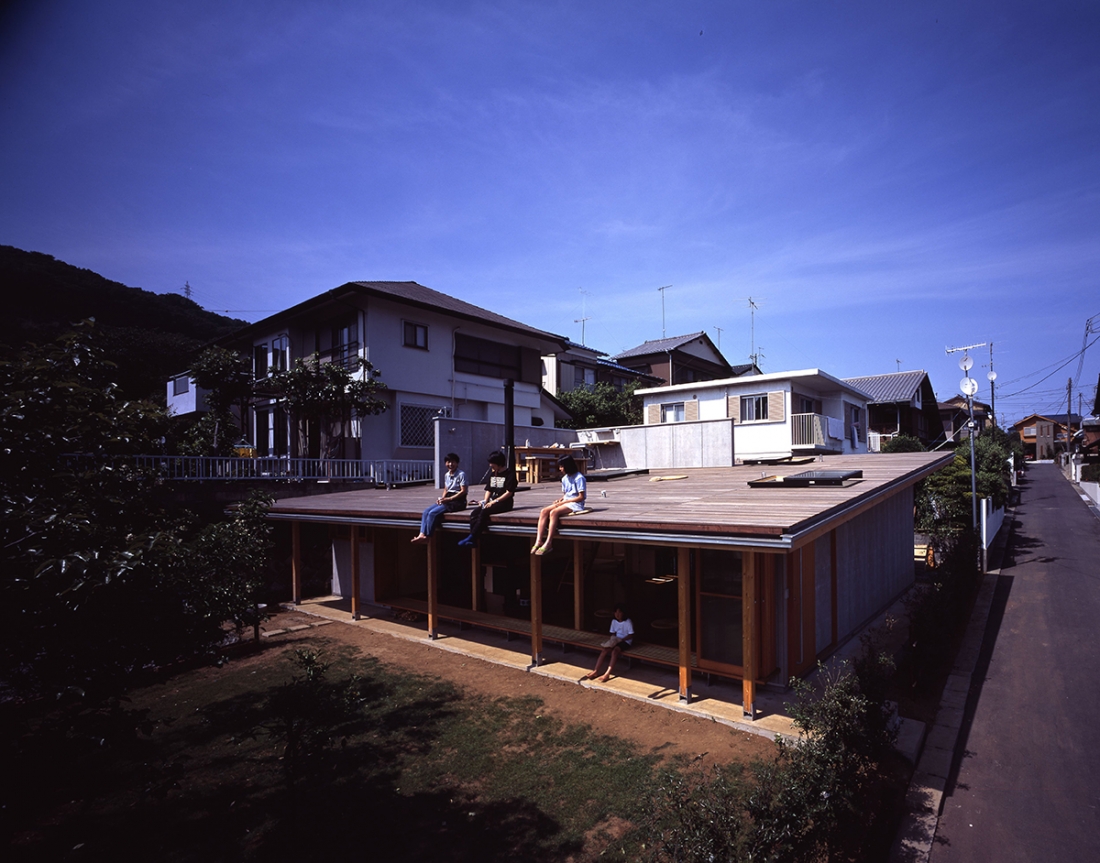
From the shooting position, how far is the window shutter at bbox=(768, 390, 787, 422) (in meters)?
25.7

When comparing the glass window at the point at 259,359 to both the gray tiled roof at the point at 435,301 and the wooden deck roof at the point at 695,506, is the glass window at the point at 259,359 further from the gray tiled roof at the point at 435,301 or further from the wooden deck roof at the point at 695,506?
the wooden deck roof at the point at 695,506

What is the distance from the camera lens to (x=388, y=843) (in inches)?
195

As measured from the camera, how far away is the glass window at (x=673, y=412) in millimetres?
29502

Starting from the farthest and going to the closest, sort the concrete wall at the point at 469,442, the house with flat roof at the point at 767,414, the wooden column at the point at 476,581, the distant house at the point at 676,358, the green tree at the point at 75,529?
the distant house at the point at 676,358
the house with flat roof at the point at 767,414
the concrete wall at the point at 469,442
the wooden column at the point at 476,581
the green tree at the point at 75,529

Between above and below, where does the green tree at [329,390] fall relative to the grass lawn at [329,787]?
above

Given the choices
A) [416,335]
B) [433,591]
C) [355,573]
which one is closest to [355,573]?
[355,573]

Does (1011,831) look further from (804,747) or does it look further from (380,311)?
(380,311)

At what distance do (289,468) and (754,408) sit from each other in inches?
791

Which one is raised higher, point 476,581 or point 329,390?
point 329,390

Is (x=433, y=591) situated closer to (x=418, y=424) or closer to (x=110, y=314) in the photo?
(x=418, y=424)

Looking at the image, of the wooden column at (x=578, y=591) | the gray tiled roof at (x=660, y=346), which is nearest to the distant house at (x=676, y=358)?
the gray tiled roof at (x=660, y=346)

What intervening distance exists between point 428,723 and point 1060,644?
39.6 ft

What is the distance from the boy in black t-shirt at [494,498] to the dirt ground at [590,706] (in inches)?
85.2

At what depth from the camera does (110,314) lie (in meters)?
41.7
